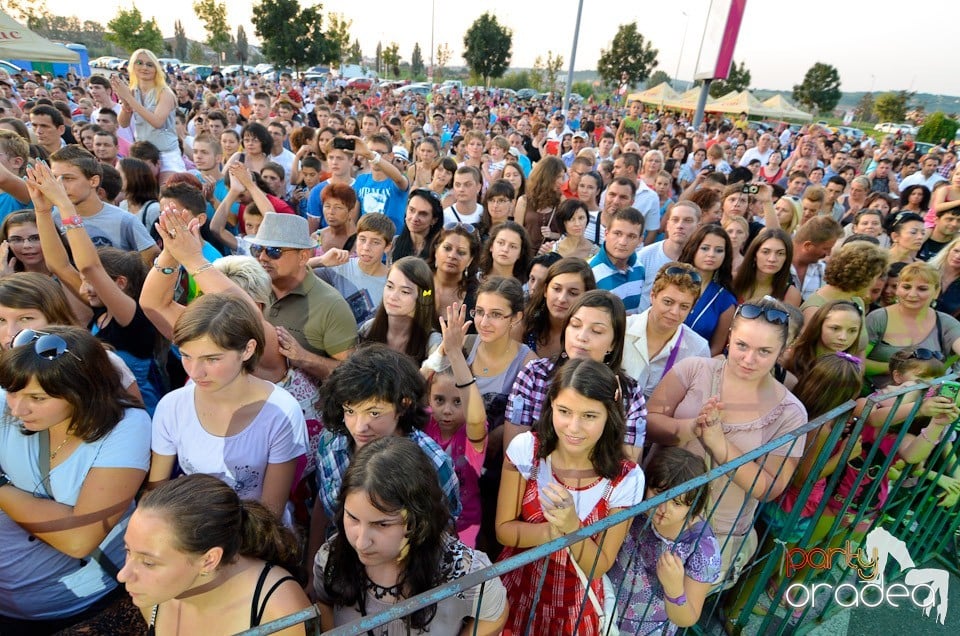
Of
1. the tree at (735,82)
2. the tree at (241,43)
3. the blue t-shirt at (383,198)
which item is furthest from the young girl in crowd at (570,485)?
the tree at (735,82)

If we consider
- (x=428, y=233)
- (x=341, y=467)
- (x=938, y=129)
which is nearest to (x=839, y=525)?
(x=341, y=467)

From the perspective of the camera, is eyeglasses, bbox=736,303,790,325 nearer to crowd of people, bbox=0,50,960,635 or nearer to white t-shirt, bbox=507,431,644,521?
crowd of people, bbox=0,50,960,635

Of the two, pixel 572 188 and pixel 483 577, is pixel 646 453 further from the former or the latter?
pixel 572 188

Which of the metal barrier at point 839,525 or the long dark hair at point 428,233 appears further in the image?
the long dark hair at point 428,233

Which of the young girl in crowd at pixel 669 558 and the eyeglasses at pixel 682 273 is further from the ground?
the eyeglasses at pixel 682 273

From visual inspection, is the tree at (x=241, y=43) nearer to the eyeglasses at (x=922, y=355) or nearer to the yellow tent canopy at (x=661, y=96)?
the yellow tent canopy at (x=661, y=96)

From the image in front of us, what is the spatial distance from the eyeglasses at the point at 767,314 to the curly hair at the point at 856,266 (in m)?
1.66

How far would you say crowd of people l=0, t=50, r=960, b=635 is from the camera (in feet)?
5.65

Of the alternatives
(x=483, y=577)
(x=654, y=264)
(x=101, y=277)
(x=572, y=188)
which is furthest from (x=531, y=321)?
(x=572, y=188)

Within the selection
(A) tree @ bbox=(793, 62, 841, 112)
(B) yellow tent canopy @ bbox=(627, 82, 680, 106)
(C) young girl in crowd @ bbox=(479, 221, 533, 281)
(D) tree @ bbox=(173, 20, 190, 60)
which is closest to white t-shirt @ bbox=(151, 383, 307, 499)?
(C) young girl in crowd @ bbox=(479, 221, 533, 281)

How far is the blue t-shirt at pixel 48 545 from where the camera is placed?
1942 mm

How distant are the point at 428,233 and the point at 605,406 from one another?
301cm

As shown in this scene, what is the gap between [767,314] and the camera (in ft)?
8.23

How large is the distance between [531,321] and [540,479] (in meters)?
1.37
